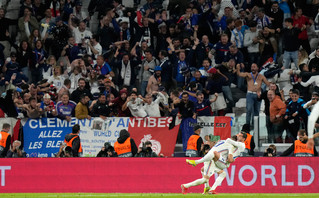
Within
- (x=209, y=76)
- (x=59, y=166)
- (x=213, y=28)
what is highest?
(x=213, y=28)

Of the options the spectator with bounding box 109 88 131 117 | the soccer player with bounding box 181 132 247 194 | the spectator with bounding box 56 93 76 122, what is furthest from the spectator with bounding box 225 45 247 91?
the soccer player with bounding box 181 132 247 194

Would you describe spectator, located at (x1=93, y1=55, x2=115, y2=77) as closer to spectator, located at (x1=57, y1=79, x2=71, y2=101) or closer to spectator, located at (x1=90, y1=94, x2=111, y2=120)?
spectator, located at (x1=57, y1=79, x2=71, y2=101)

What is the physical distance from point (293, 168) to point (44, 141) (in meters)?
8.43

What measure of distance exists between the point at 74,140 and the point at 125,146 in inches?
64.4

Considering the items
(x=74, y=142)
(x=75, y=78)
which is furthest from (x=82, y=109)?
(x=75, y=78)

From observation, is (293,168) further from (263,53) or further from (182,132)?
(263,53)

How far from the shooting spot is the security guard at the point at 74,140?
2174 cm

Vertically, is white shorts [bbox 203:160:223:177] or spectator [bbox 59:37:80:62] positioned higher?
spectator [bbox 59:37:80:62]

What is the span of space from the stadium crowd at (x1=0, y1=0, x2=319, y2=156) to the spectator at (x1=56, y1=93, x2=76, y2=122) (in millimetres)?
34

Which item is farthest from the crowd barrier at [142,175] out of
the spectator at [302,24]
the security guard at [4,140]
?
the spectator at [302,24]

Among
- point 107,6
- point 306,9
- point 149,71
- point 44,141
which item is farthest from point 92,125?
point 306,9

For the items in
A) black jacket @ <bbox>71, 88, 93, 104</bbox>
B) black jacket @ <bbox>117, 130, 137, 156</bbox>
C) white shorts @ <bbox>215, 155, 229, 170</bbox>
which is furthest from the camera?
black jacket @ <bbox>71, 88, 93, 104</bbox>

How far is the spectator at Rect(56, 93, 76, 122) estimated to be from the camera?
23906mm

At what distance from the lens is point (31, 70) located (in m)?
28.0
